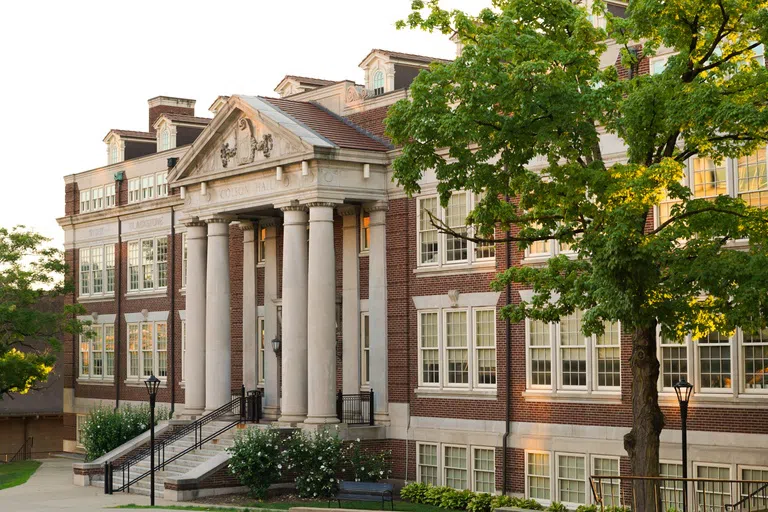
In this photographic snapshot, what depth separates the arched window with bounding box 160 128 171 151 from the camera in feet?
173

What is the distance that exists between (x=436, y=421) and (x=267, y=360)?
8.40 meters

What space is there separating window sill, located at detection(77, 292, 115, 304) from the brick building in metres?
6.64

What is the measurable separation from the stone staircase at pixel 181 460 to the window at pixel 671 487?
13.3 metres

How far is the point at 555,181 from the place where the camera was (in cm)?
2283

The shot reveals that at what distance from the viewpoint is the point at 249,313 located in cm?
4356

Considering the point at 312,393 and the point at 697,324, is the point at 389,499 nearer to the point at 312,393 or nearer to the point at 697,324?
the point at 312,393

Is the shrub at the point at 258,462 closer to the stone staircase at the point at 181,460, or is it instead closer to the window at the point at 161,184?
the stone staircase at the point at 181,460

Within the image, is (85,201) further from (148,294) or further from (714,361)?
(714,361)

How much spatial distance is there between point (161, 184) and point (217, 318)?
1169 cm

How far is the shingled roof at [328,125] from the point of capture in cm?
3750

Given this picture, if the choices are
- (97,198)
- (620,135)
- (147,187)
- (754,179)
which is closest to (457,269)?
(754,179)

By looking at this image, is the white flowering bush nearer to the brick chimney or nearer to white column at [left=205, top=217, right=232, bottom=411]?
white column at [left=205, top=217, right=232, bottom=411]

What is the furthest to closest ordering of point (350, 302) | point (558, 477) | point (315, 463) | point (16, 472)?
point (16, 472)
point (350, 302)
point (315, 463)
point (558, 477)

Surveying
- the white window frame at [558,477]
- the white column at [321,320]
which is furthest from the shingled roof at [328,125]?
the white window frame at [558,477]
